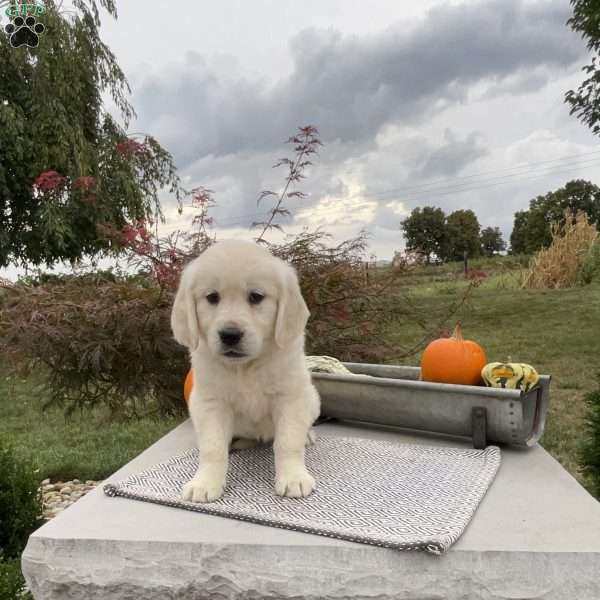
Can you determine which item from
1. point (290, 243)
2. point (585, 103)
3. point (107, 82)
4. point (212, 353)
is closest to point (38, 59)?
point (107, 82)

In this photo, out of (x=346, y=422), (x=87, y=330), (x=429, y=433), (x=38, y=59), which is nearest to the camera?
(x=429, y=433)

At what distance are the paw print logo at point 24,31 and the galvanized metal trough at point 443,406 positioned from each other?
377 inches

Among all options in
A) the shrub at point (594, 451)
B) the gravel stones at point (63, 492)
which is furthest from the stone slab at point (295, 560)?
the gravel stones at point (63, 492)

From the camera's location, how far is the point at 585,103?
10016mm

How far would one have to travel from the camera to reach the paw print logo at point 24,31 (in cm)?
959

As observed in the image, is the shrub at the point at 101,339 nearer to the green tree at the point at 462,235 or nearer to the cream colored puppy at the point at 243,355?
the cream colored puppy at the point at 243,355

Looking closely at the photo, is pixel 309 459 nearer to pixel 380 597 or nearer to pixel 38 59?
pixel 380 597

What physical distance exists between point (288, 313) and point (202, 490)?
59cm

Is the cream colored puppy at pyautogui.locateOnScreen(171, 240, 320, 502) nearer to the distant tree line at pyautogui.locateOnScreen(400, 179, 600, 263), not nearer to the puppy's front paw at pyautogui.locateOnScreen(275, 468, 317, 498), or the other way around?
the puppy's front paw at pyautogui.locateOnScreen(275, 468, 317, 498)

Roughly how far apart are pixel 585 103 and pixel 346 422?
9513mm

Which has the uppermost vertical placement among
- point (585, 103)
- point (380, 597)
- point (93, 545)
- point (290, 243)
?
point (585, 103)

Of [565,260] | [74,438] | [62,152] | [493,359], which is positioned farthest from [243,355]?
[565,260]

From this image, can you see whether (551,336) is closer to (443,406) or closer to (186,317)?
(443,406)

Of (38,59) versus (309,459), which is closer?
(309,459)
